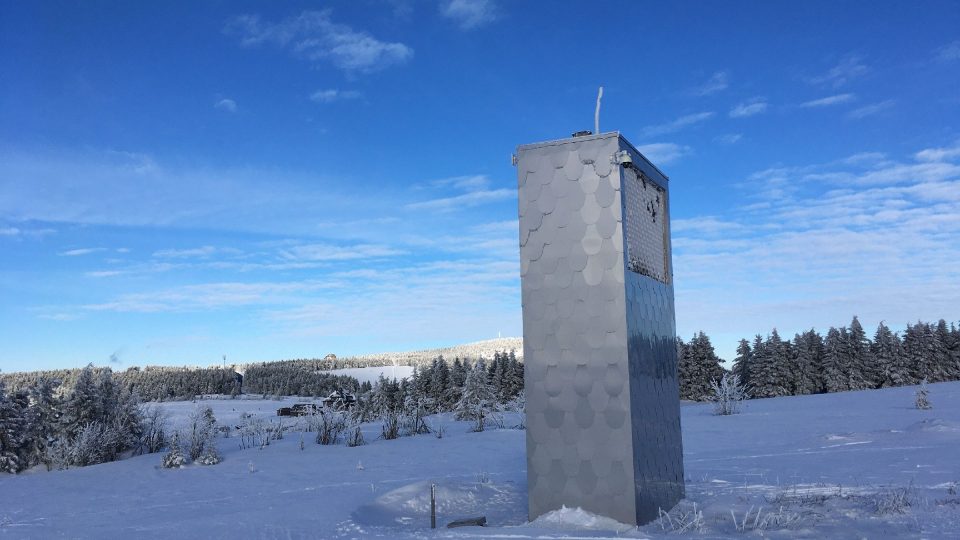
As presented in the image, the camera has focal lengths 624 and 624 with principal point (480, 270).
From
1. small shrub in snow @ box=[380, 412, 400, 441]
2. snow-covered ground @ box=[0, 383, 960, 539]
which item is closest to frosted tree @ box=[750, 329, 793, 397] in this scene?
snow-covered ground @ box=[0, 383, 960, 539]

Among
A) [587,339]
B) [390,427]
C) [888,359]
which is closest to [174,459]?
[390,427]

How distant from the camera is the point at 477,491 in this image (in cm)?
831

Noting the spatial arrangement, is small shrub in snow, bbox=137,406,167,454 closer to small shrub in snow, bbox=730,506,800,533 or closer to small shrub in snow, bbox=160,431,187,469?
small shrub in snow, bbox=160,431,187,469

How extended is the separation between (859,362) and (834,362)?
1.68 metres

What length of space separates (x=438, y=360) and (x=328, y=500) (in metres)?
45.9

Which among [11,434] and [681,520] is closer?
[681,520]

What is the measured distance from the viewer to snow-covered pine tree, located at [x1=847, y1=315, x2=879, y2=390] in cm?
4078

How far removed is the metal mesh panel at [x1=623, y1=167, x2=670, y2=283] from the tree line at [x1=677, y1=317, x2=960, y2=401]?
35.5 m

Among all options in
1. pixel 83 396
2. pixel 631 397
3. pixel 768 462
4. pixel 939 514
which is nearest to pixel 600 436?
pixel 631 397

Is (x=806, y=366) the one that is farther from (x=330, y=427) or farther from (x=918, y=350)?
(x=330, y=427)

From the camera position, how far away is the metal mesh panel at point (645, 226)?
6.53 metres

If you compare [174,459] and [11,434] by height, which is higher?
[11,434]

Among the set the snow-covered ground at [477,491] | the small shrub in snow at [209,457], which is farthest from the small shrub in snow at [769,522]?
the small shrub in snow at [209,457]

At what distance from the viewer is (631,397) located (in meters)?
6.09
